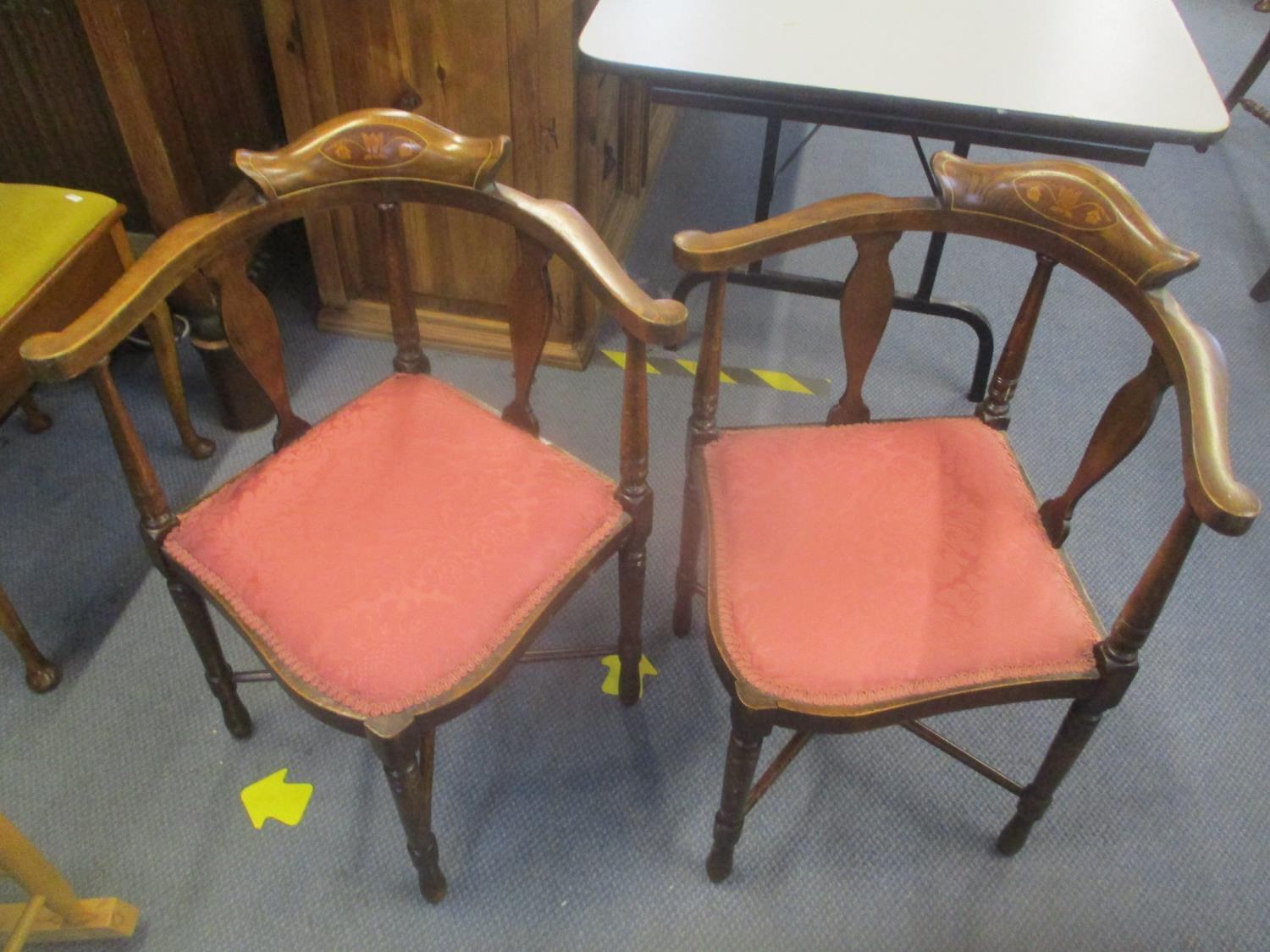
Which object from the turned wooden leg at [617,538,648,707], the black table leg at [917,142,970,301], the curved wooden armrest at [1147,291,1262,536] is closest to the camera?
the curved wooden armrest at [1147,291,1262,536]

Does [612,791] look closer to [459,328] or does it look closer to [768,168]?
[459,328]

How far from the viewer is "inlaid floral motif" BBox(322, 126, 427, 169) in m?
1.10

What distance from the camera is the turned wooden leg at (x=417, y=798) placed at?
989 mm

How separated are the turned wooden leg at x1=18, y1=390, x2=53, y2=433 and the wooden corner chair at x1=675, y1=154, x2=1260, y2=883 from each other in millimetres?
1333

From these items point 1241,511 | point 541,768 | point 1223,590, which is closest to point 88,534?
point 541,768

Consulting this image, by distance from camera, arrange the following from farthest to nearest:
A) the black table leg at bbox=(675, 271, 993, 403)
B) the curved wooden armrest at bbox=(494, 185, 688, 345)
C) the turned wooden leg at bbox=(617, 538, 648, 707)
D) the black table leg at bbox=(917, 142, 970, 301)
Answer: the black table leg at bbox=(675, 271, 993, 403) → the black table leg at bbox=(917, 142, 970, 301) → the turned wooden leg at bbox=(617, 538, 648, 707) → the curved wooden armrest at bbox=(494, 185, 688, 345)

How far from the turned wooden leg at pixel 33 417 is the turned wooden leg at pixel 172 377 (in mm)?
266

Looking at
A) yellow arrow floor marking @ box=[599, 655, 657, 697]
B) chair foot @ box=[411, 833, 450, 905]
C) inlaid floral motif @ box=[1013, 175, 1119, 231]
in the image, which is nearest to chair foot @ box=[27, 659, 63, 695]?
chair foot @ box=[411, 833, 450, 905]

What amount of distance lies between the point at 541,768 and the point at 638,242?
139cm

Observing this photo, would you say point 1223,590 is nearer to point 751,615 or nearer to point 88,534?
point 751,615

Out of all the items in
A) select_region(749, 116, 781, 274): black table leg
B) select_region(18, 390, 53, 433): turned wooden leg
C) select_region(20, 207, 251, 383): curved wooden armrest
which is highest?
select_region(20, 207, 251, 383): curved wooden armrest

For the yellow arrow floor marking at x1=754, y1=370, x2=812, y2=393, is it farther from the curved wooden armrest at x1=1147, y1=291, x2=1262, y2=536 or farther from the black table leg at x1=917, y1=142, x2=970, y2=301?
the curved wooden armrest at x1=1147, y1=291, x2=1262, y2=536

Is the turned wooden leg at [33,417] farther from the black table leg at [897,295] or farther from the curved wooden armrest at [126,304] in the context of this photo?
the black table leg at [897,295]

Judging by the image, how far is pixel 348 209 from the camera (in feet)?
6.34
